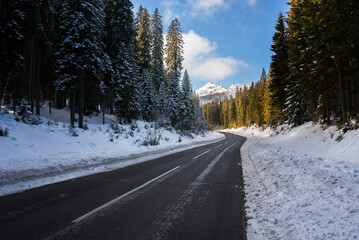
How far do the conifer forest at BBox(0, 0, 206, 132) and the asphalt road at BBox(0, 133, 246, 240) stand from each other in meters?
12.9

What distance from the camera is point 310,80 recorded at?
16141mm

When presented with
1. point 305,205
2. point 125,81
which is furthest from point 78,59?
point 305,205

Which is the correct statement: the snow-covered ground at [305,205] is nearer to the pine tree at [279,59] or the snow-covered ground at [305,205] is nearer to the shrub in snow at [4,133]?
the shrub in snow at [4,133]

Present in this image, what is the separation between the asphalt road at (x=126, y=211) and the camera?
3.18 metres

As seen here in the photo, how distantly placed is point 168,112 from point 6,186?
30542 mm

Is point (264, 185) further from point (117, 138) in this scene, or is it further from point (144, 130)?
point (144, 130)

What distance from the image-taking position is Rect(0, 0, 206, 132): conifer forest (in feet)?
54.1

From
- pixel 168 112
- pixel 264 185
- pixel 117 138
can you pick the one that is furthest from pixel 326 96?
pixel 168 112

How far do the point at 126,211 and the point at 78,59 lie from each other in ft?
52.7

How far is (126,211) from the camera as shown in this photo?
4.05 metres

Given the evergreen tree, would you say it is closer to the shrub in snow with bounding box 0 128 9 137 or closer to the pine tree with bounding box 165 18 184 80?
the pine tree with bounding box 165 18 184 80

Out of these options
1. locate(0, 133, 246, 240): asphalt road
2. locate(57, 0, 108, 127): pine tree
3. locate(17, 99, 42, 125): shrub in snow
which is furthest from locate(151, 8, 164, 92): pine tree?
locate(0, 133, 246, 240): asphalt road

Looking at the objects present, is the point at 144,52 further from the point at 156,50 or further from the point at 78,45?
the point at 78,45

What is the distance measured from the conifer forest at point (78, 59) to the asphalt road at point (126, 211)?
506 inches
